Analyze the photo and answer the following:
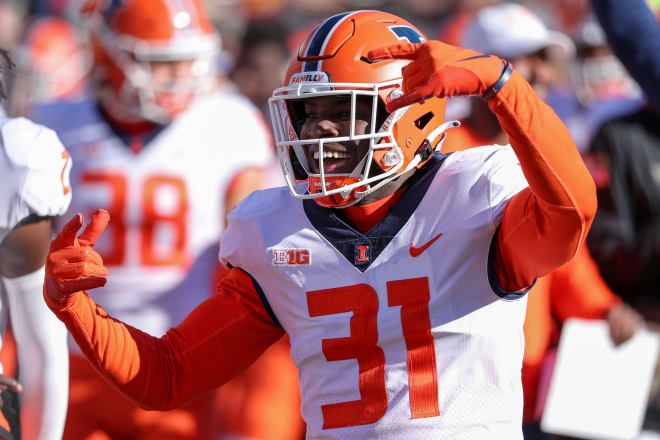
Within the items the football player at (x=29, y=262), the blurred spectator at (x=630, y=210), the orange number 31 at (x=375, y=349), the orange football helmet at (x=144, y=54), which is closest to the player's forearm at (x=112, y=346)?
the football player at (x=29, y=262)

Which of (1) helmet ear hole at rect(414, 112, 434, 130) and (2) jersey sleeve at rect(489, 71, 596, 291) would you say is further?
(1) helmet ear hole at rect(414, 112, 434, 130)

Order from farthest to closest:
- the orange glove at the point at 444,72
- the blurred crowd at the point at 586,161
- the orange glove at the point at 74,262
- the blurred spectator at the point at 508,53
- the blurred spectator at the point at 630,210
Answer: the blurred spectator at the point at 630,210
the blurred spectator at the point at 508,53
the blurred crowd at the point at 586,161
the orange glove at the point at 74,262
the orange glove at the point at 444,72

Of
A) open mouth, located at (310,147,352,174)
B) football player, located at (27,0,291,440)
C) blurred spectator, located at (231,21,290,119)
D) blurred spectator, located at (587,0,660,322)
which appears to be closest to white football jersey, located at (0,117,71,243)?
open mouth, located at (310,147,352,174)

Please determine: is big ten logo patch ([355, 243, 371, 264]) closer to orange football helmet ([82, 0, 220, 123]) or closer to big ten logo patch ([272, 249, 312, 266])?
big ten logo patch ([272, 249, 312, 266])

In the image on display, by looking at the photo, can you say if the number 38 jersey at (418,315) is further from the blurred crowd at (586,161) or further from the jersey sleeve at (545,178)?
the blurred crowd at (586,161)

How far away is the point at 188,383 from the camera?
283 centimetres

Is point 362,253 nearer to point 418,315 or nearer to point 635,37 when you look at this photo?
point 418,315

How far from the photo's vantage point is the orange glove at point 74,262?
8.22ft

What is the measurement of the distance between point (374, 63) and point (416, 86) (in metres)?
0.42

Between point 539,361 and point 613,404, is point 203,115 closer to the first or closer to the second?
point 539,361

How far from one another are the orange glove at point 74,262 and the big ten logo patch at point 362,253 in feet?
1.92

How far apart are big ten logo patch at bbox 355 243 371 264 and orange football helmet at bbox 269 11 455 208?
0.12 metres

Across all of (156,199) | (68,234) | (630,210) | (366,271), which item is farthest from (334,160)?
(630,210)

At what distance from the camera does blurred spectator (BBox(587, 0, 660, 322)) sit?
16.1ft
